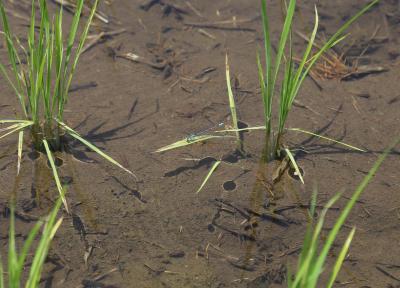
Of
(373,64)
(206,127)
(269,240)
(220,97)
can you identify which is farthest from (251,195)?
(373,64)

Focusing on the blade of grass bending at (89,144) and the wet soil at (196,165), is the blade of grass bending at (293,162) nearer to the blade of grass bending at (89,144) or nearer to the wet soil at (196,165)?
the wet soil at (196,165)

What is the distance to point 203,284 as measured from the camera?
208 centimetres

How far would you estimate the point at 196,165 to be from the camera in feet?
8.19

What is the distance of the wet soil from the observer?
7.06ft

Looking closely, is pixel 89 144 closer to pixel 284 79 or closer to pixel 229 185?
pixel 229 185

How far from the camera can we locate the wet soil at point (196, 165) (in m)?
2.15

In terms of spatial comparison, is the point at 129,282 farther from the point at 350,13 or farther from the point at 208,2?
the point at 350,13

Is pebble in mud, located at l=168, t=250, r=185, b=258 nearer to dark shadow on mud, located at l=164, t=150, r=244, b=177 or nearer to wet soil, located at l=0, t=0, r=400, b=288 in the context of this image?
wet soil, located at l=0, t=0, r=400, b=288

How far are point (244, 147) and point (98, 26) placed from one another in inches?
42.7

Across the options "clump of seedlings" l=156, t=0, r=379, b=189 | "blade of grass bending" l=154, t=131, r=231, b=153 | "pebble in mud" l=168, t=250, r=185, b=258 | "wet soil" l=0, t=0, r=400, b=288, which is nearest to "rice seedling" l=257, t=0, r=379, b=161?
"clump of seedlings" l=156, t=0, r=379, b=189

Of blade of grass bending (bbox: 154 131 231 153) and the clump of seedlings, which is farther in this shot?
blade of grass bending (bbox: 154 131 231 153)

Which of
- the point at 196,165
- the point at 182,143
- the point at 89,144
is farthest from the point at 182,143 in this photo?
the point at 89,144

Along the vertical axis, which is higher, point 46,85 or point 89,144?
point 46,85

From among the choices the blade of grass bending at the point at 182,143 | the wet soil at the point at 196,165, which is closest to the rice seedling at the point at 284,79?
the wet soil at the point at 196,165
